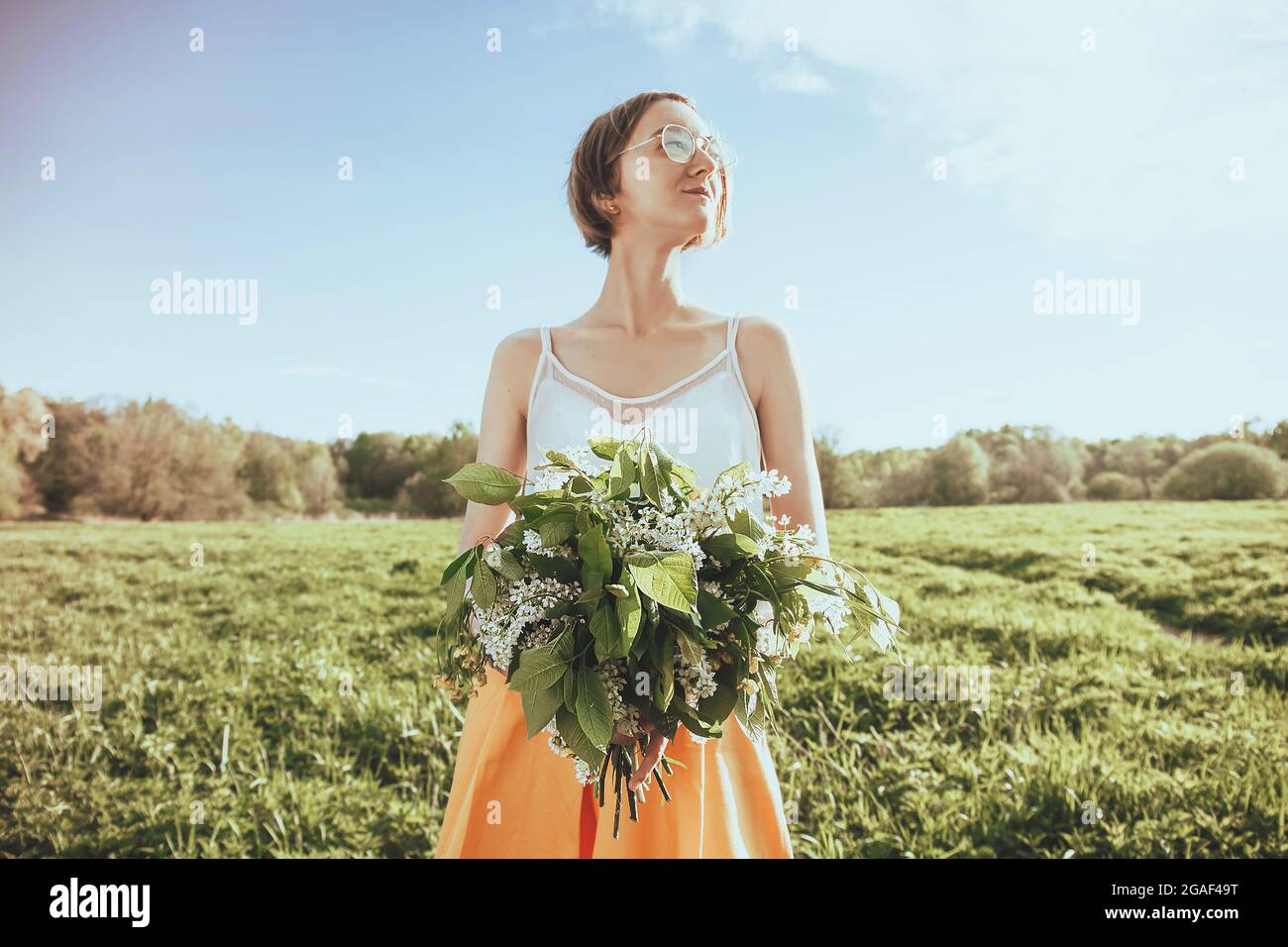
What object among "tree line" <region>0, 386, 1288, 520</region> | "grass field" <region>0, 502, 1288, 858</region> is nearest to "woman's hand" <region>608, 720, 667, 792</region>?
"grass field" <region>0, 502, 1288, 858</region>

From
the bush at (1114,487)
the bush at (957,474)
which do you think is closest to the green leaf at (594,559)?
the bush at (957,474)

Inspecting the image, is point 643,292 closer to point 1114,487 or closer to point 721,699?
point 721,699

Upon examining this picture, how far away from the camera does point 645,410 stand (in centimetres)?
218

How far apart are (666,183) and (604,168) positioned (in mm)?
245

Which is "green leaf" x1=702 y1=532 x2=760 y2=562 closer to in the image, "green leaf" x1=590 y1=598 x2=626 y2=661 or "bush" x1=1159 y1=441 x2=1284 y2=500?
"green leaf" x1=590 y1=598 x2=626 y2=661

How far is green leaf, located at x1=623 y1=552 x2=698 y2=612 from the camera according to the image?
52.4 inches

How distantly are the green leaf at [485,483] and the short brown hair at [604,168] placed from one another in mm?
1129

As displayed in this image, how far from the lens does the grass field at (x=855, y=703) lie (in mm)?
3947

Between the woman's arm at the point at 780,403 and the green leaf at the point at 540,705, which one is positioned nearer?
the green leaf at the point at 540,705

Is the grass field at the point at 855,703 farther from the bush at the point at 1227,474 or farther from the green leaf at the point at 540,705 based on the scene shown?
the green leaf at the point at 540,705

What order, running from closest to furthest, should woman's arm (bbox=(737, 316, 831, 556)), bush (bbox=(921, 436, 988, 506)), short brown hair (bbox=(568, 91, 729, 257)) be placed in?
woman's arm (bbox=(737, 316, 831, 556))
short brown hair (bbox=(568, 91, 729, 257))
bush (bbox=(921, 436, 988, 506))

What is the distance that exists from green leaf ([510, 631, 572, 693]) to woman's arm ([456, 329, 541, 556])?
0.90 m
